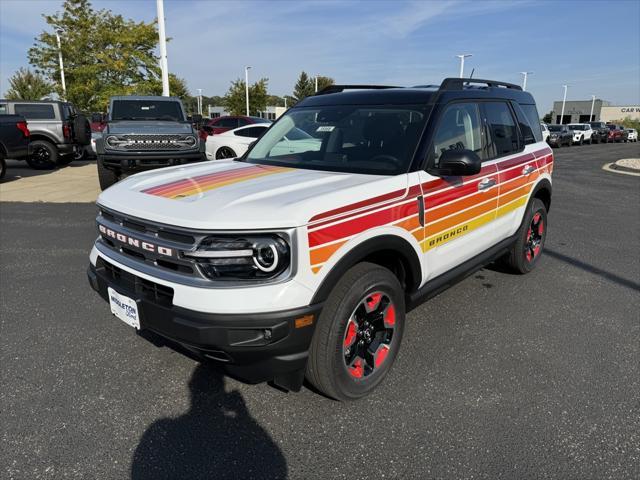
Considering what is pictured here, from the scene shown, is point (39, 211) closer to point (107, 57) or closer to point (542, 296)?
point (542, 296)

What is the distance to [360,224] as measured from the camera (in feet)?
8.20

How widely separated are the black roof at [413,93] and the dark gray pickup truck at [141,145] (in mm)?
5849

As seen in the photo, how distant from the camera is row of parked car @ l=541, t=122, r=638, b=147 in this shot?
3179cm

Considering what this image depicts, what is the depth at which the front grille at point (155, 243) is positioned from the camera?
229cm

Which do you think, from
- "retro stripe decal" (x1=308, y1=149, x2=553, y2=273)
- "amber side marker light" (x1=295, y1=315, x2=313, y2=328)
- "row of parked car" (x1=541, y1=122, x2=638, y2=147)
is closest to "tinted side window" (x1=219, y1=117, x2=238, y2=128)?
"retro stripe decal" (x1=308, y1=149, x2=553, y2=273)

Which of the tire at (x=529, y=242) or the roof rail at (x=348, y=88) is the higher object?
the roof rail at (x=348, y=88)

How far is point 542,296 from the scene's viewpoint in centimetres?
445

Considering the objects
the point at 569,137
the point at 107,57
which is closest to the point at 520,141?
the point at 107,57

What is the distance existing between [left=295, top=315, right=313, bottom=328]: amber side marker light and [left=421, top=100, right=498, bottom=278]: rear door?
3.49ft

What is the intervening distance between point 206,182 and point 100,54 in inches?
937

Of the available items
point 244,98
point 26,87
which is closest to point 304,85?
point 244,98

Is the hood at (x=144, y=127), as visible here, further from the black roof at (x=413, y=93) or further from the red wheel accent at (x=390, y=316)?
the red wheel accent at (x=390, y=316)

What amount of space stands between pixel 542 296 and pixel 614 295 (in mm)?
709

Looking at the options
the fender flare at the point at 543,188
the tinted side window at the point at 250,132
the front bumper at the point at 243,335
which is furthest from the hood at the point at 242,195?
the tinted side window at the point at 250,132
